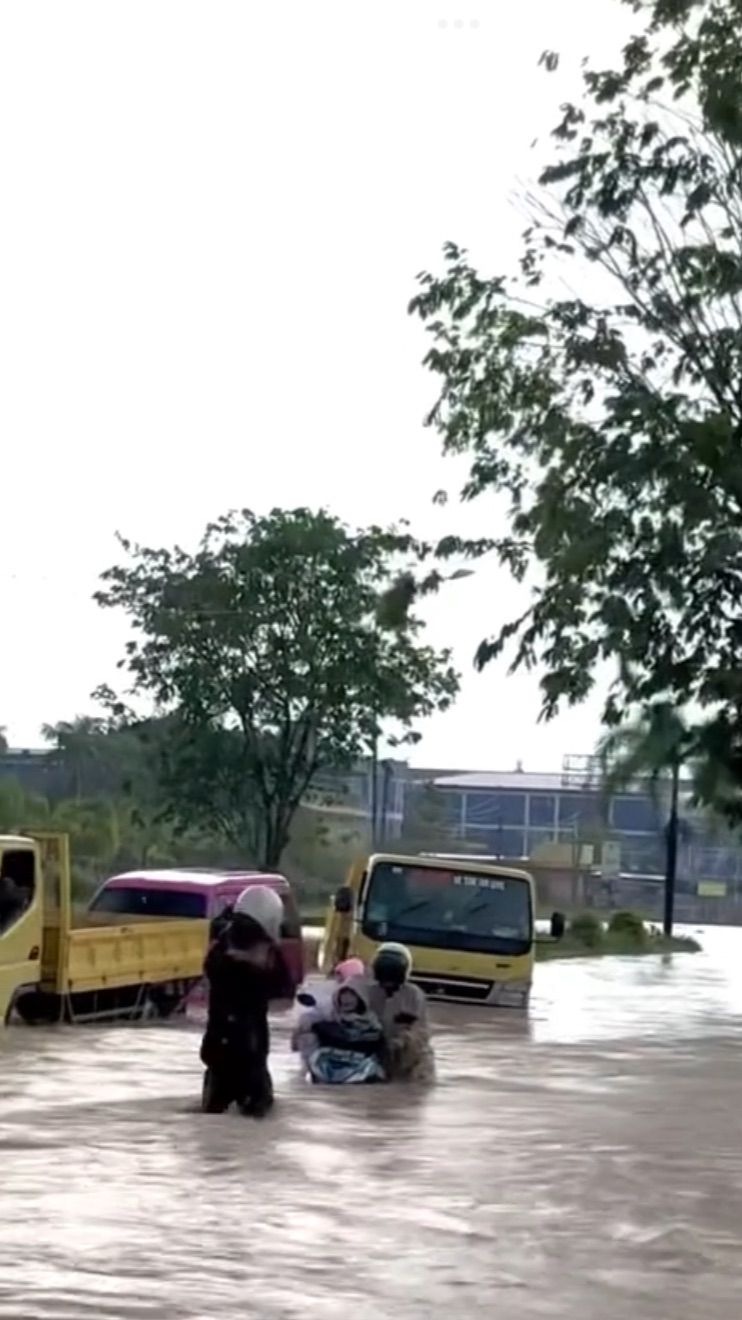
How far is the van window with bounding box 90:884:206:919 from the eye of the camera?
25.6m

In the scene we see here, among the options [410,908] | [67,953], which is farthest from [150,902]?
[67,953]

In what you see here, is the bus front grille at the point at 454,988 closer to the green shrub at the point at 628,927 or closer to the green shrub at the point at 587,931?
the green shrub at the point at 587,931

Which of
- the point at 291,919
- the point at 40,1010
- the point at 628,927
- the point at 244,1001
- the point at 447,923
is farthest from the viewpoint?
the point at 628,927

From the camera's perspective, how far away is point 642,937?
53.0 meters

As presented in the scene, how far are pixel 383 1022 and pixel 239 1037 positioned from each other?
2.81 metres

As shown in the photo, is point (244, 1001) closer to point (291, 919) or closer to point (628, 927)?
point (291, 919)

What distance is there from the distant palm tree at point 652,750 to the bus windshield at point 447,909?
6.66m

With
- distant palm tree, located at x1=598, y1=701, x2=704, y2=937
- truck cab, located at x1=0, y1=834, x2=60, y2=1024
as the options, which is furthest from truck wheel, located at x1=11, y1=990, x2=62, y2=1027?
distant palm tree, located at x1=598, y1=701, x2=704, y2=937

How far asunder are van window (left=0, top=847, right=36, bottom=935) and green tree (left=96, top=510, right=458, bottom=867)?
64.2ft

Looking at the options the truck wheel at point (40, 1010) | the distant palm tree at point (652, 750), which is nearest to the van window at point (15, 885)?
the truck wheel at point (40, 1010)

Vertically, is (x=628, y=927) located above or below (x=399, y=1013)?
above

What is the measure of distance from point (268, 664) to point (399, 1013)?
25.9 metres

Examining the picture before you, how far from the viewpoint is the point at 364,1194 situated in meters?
11.6

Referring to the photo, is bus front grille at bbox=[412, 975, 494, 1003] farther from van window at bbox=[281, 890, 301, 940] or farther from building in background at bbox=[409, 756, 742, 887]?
building in background at bbox=[409, 756, 742, 887]
